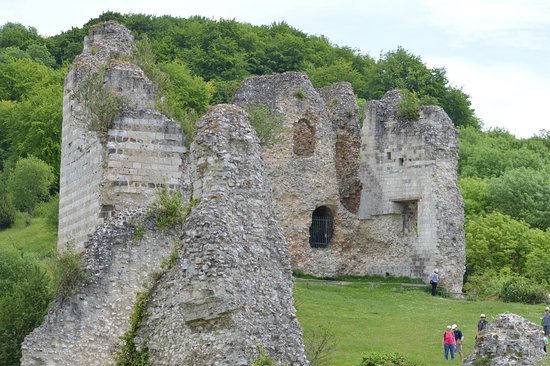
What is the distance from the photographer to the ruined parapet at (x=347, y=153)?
45000mm

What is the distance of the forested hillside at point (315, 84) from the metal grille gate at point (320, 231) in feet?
16.0

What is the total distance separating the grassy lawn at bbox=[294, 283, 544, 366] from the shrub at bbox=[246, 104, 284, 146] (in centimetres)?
431

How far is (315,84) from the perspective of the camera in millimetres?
68375

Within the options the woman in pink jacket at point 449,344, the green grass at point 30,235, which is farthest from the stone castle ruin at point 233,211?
the green grass at point 30,235

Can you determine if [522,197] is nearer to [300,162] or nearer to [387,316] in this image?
[300,162]

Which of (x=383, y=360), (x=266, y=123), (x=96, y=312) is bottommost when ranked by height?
(x=383, y=360)

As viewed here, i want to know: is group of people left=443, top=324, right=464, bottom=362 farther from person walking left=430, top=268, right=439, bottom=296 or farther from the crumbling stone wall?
the crumbling stone wall

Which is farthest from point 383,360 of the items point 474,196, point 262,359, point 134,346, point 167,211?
point 474,196

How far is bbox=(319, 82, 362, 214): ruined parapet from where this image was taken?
1772 inches

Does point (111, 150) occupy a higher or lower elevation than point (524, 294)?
higher

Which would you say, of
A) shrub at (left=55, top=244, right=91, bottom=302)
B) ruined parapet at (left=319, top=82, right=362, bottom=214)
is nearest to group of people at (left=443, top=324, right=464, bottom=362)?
shrub at (left=55, top=244, right=91, bottom=302)

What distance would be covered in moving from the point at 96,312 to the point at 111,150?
702 centimetres

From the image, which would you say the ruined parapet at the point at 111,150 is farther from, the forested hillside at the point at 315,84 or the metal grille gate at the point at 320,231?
the metal grille gate at the point at 320,231

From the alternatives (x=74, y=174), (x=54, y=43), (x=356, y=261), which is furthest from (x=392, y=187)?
(x=54, y=43)
